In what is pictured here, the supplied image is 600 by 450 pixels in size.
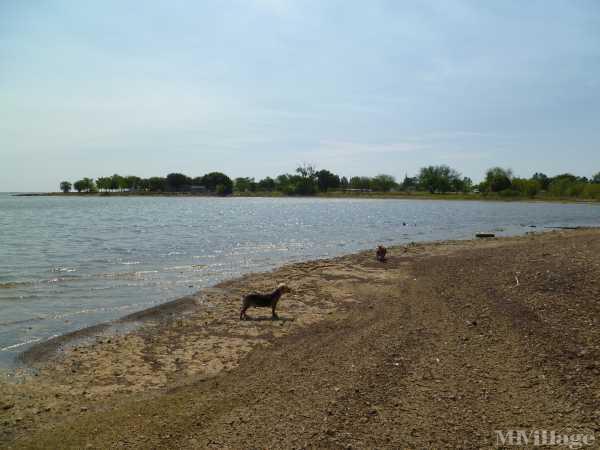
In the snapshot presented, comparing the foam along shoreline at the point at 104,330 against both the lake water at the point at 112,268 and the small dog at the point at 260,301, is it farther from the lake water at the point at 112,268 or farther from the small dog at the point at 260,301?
the small dog at the point at 260,301

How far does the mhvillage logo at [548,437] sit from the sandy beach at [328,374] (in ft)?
0.45

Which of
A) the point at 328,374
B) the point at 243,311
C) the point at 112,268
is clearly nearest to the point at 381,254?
the point at 243,311

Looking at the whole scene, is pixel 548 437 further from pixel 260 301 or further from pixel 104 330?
pixel 104 330

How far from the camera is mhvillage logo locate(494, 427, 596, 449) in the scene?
204 inches

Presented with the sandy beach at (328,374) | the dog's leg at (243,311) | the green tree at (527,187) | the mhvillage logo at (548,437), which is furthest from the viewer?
the green tree at (527,187)

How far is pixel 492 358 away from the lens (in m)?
8.00

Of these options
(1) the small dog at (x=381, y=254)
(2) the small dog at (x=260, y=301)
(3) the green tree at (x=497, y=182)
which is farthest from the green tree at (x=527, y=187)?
(2) the small dog at (x=260, y=301)

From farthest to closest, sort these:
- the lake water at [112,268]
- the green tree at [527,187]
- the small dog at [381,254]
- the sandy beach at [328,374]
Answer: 1. the green tree at [527,187]
2. the small dog at [381,254]
3. the lake water at [112,268]
4. the sandy beach at [328,374]

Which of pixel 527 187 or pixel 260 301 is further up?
pixel 527 187

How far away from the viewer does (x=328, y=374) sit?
25.5 feet

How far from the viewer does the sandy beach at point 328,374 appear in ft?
19.2

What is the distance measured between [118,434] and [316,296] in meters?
10.1

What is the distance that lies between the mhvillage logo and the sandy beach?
0.45 ft

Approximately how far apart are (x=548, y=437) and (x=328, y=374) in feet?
12.7
